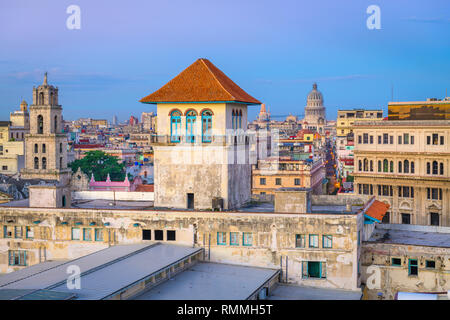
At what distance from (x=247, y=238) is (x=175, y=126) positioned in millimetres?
10087

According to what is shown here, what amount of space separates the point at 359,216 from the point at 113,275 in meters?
15.6

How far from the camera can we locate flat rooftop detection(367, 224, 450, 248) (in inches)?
1552

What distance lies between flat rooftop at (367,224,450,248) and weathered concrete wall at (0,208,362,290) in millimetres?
4636

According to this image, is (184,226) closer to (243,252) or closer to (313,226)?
(243,252)

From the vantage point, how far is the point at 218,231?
3647 cm

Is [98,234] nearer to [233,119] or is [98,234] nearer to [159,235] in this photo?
[159,235]

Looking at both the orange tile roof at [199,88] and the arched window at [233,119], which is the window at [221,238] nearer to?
the arched window at [233,119]

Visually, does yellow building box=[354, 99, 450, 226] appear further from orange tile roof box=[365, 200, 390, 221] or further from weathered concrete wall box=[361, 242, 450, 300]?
weathered concrete wall box=[361, 242, 450, 300]

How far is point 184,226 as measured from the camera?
3681 cm

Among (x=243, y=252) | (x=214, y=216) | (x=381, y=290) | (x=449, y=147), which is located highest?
(x=449, y=147)

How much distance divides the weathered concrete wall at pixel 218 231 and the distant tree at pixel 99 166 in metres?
78.5
